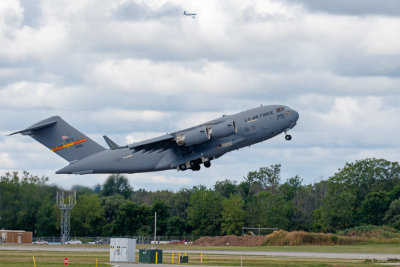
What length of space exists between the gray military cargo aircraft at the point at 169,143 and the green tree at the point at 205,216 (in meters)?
60.1

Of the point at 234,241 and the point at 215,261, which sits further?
the point at 234,241

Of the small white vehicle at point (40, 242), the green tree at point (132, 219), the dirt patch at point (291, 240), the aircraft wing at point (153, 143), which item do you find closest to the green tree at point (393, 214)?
the dirt patch at point (291, 240)

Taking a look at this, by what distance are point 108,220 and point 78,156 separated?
6097 centimetres

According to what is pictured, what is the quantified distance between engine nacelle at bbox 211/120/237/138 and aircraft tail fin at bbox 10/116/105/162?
38.8 feet

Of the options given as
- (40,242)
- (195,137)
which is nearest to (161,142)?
(195,137)

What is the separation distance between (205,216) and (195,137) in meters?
67.9

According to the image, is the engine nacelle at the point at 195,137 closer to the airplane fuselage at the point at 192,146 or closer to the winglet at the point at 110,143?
the airplane fuselage at the point at 192,146

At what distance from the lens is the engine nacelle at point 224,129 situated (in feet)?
199

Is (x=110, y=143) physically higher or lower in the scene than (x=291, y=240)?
higher

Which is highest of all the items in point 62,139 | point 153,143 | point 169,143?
point 62,139

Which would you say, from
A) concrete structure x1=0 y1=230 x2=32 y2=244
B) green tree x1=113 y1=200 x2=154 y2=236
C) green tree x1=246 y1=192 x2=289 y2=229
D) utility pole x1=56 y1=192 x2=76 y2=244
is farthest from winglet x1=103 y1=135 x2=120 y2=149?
green tree x1=246 y1=192 x2=289 y2=229

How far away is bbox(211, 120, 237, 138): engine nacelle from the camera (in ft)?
199

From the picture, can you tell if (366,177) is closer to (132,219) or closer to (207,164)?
(132,219)

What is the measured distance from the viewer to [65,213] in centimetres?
9844
